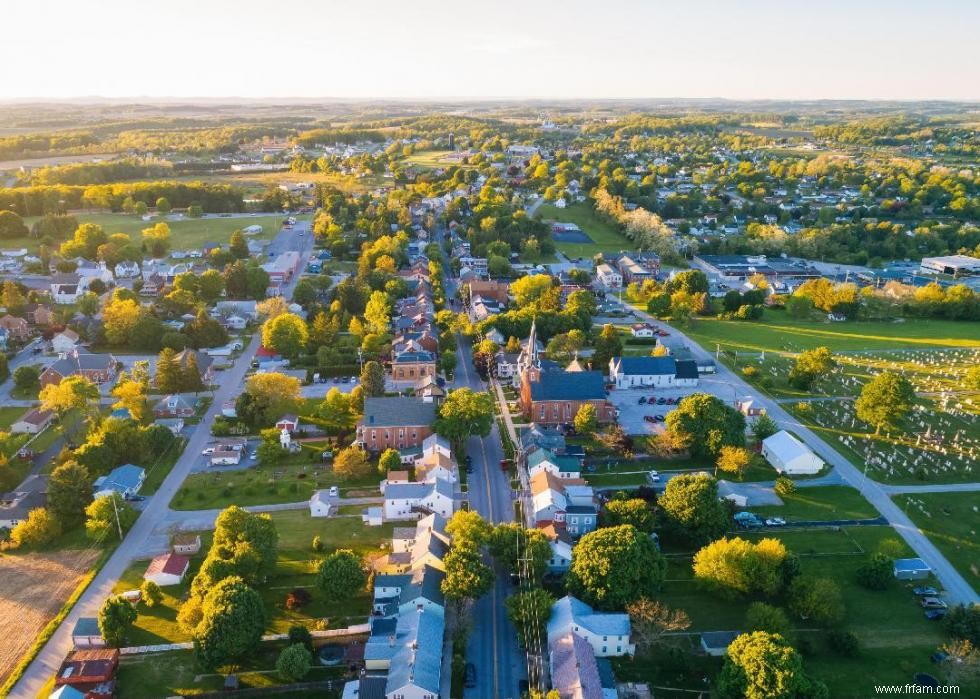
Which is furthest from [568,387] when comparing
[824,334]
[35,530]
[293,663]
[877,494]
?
[824,334]

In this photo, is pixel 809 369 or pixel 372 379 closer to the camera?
pixel 372 379

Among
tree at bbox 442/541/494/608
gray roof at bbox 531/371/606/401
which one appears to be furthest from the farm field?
gray roof at bbox 531/371/606/401

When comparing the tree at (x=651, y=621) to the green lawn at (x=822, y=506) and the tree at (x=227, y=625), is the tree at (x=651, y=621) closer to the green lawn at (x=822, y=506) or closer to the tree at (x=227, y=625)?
the green lawn at (x=822, y=506)

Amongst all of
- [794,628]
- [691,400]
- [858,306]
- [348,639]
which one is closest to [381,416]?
[348,639]

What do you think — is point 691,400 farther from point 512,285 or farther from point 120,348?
point 120,348

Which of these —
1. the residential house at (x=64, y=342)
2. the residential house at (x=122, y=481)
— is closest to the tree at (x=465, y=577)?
the residential house at (x=122, y=481)

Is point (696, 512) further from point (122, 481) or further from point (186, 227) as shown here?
point (186, 227)

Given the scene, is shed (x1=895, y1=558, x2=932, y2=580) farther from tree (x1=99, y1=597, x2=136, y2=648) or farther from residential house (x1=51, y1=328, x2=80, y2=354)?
residential house (x1=51, y1=328, x2=80, y2=354)
